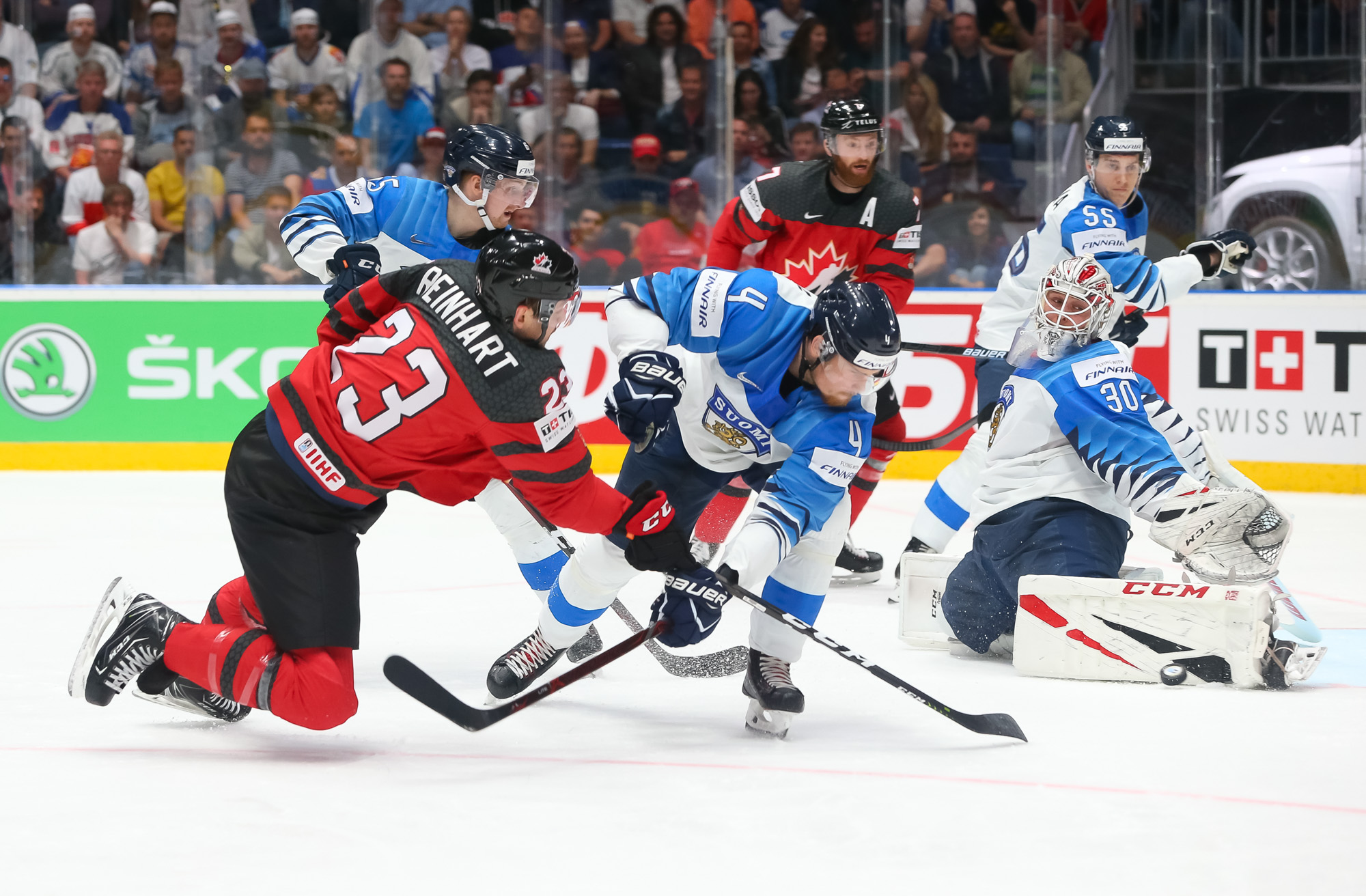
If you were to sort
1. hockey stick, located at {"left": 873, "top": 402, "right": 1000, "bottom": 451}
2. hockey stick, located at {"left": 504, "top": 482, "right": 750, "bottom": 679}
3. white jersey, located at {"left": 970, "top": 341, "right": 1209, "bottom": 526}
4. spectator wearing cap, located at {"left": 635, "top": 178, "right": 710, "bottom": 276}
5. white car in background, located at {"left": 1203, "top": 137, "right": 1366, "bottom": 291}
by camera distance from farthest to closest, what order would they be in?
spectator wearing cap, located at {"left": 635, "top": 178, "right": 710, "bottom": 276}, white car in background, located at {"left": 1203, "top": 137, "right": 1366, "bottom": 291}, hockey stick, located at {"left": 873, "top": 402, "right": 1000, "bottom": 451}, hockey stick, located at {"left": 504, "top": 482, "right": 750, "bottom": 679}, white jersey, located at {"left": 970, "top": 341, "right": 1209, "bottom": 526}

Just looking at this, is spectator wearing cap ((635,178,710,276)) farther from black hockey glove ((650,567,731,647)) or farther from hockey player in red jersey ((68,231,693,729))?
black hockey glove ((650,567,731,647))

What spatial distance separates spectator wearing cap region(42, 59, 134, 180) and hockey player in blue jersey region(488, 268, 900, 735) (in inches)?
223

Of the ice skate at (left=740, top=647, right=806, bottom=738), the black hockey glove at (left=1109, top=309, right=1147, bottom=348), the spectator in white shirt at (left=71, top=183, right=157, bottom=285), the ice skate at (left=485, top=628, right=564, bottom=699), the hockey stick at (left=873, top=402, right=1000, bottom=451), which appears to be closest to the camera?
the ice skate at (left=740, top=647, right=806, bottom=738)

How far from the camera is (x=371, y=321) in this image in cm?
296

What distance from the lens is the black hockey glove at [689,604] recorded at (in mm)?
2672

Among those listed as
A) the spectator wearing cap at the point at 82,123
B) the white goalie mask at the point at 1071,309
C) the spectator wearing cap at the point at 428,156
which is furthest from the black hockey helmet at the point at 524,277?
the spectator wearing cap at the point at 82,123

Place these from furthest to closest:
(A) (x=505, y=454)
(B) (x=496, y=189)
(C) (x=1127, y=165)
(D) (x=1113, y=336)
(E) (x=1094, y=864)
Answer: (C) (x=1127, y=165), (D) (x=1113, y=336), (B) (x=496, y=189), (A) (x=505, y=454), (E) (x=1094, y=864)

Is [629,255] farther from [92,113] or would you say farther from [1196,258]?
[1196,258]

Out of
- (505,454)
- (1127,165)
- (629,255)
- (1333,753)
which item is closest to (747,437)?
(505,454)

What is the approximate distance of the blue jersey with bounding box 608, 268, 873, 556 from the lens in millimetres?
2820

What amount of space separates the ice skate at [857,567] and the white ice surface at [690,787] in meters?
0.81

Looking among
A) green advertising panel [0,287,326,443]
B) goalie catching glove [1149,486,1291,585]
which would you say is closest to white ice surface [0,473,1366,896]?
goalie catching glove [1149,486,1291,585]

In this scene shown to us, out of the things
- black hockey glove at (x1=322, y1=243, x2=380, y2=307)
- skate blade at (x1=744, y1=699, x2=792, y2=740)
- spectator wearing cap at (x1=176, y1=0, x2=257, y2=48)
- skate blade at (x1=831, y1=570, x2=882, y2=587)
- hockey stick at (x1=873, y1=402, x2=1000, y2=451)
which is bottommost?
skate blade at (x1=831, y1=570, x2=882, y2=587)

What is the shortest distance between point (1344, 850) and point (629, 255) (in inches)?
230
